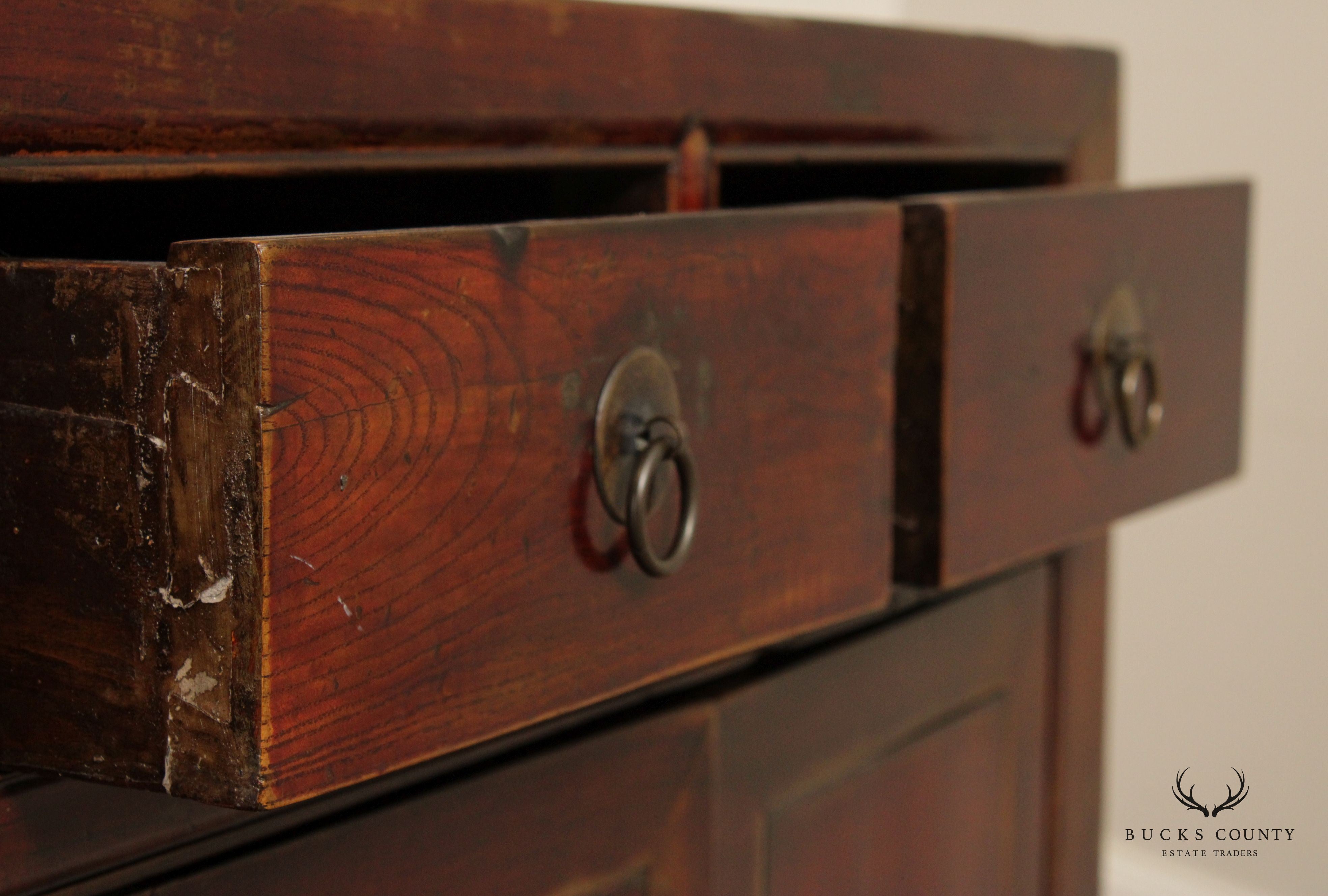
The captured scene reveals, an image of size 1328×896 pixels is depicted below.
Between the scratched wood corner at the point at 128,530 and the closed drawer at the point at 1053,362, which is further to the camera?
the closed drawer at the point at 1053,362

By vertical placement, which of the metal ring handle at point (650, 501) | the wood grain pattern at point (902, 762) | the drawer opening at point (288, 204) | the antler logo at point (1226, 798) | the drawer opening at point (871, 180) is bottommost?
the antler logo at point (1226, 798)

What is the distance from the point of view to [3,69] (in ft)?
1.13

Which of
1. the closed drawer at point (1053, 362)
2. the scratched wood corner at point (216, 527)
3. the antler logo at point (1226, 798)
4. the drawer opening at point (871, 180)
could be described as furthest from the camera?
the antler logo at point (1226, 798)

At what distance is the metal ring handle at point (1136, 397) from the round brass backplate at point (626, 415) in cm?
27

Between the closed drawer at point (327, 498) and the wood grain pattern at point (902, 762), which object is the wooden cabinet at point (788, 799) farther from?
the closed drawer at point (327, 498)

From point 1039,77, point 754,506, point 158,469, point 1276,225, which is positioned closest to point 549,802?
point 754,506

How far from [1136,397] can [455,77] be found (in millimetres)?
359

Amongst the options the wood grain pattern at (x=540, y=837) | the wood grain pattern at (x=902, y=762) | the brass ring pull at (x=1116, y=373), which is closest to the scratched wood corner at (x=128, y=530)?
the wood grain pattern at (x=540, y=837)

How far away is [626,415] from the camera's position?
1.34ft

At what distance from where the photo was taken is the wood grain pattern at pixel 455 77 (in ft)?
1.19

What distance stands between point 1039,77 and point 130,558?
527 millimetres

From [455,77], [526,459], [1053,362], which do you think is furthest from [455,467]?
[1053,362]

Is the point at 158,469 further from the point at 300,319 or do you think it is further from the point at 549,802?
the point at 549,802

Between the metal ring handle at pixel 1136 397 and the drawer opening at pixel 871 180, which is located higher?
the drawer opening at pixel 871 180
